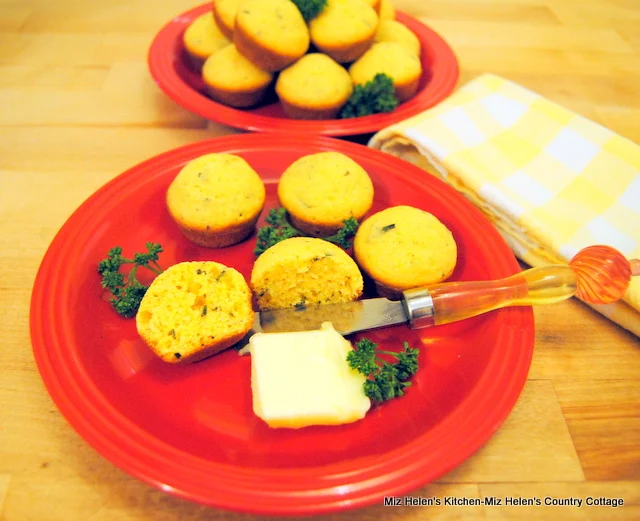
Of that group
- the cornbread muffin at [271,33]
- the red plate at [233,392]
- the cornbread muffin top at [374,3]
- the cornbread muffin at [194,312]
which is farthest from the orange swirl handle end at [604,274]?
the cornbread muffin top at [374,3]

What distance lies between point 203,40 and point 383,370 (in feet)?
5.57

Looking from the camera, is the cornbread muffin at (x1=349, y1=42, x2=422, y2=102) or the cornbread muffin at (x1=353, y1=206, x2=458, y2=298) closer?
the cornbread muffin at (x1=353, y1=206, x2=458, y2=298)

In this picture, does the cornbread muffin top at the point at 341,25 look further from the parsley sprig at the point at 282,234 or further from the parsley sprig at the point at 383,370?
the parsley sprig at the point at 383,370

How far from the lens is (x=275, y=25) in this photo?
188 cm

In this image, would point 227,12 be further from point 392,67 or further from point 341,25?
point 392,67

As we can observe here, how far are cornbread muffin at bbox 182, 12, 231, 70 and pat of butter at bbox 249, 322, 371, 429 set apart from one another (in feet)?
4.85

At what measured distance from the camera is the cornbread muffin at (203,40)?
2.16 m

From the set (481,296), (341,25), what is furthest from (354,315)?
(341,25)

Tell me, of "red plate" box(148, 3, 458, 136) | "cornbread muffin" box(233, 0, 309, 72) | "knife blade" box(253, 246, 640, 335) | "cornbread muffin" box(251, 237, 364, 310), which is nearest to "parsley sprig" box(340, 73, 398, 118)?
"red plate" box(148, 3, 458, 136)

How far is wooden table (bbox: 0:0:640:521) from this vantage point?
112 cm

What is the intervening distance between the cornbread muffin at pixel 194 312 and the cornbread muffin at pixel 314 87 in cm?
87

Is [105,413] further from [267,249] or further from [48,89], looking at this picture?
[48,89]

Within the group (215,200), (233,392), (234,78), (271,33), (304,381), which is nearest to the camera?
(304,381)

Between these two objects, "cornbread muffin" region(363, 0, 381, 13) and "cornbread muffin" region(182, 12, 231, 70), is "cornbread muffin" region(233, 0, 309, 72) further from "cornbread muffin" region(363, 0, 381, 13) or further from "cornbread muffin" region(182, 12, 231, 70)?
"cornbread muffin" region(363, 0, 381, 13)
